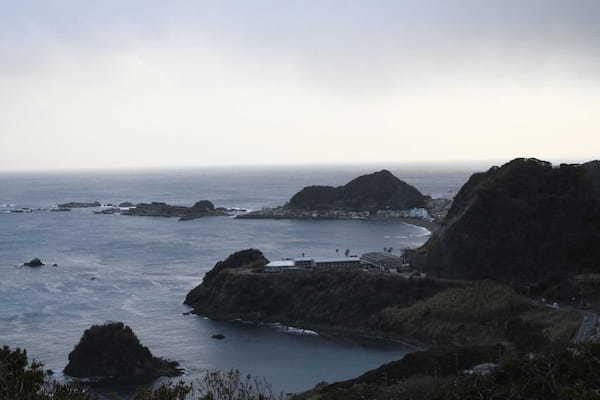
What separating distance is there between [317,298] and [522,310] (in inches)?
537

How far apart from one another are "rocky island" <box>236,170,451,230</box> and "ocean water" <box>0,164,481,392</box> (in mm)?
6227

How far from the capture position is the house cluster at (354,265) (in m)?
51.7

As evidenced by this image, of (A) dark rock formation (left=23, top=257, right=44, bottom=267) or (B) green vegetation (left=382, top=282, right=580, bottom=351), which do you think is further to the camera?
(A) dark rock formation (left=23, top=257, right=44, bottom=267)

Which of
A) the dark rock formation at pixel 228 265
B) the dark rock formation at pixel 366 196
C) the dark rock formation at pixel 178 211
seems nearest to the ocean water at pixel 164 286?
the dark rock formation at pixel 228 265

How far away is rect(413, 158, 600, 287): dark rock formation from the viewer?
48875mm

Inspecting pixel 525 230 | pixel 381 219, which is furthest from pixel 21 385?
pixel 381 219

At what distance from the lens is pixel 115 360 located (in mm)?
34094

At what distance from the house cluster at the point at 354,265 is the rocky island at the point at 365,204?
49.4m

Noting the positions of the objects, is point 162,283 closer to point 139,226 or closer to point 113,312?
point 113,312

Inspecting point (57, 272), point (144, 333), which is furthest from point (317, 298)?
point (57, 272)

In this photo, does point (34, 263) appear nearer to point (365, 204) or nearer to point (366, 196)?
point (365, 204)

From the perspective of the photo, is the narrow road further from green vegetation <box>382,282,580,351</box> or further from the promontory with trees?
green vegetation <box>382,282,580,351</box>

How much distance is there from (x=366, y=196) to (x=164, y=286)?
70351 mm

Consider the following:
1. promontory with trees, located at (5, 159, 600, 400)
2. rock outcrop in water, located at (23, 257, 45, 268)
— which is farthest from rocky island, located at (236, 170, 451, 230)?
rock outcrop in water, located at (23, 257, 45, 268)
